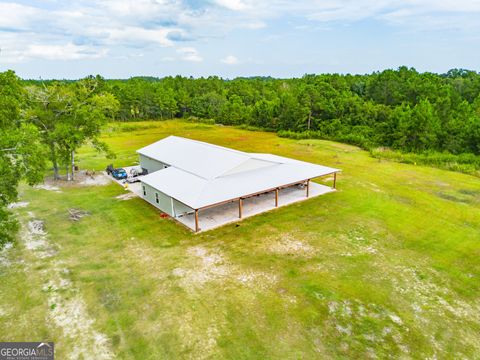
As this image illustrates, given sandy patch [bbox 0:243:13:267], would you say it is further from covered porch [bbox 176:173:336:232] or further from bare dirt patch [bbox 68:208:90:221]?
covered porch [bbox 176:173:336:232]

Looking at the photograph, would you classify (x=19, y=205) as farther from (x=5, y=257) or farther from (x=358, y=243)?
(x=358, y=243)

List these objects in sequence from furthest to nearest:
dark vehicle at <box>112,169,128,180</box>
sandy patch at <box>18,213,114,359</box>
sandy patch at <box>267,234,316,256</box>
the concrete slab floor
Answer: dark vehicle at <box>112,169,128,180</box> < the concrete slab floor < sandy patch at <box>267,234,316,256</box> < sandy patch at <box>18,213,114,359</box>

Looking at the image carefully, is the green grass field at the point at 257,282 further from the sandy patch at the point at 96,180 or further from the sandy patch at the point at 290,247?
the sandy patch at the point at 96,180

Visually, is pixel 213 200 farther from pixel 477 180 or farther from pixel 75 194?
pixel 477 180

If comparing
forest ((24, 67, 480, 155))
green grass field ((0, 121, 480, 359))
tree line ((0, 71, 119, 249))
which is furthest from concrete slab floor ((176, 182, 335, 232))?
forest ((24, 67, 480, 155))

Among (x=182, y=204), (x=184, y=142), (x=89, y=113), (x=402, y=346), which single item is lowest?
(x=402, y=346)

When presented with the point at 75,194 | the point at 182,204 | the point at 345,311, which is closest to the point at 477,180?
the point at 345,311
